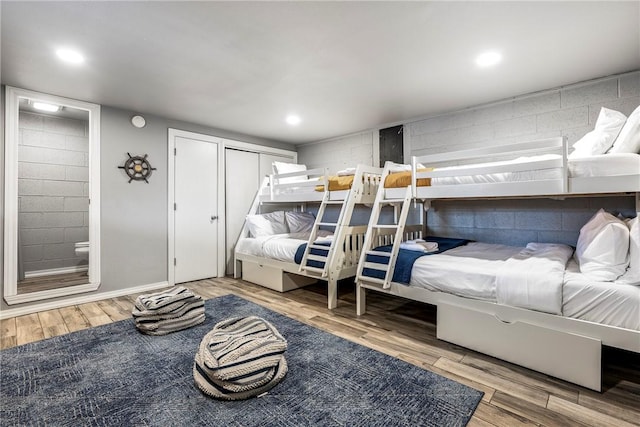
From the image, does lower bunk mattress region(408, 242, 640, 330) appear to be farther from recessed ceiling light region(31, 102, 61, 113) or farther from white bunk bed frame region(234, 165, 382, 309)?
recessed ceiling light region(31, 102, 61, 113)

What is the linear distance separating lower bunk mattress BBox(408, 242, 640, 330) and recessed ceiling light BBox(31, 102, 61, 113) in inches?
161

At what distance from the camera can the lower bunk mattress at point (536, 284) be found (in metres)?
1.59

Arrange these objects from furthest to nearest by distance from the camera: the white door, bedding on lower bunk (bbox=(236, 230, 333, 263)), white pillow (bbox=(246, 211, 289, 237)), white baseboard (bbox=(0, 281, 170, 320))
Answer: white pillow (bbox=(246, 211, 289, 237)), the white door, bedding on lower bunk (bbox=(236, 230, 333, 263)), white baseboard (bbox=(0, 281, 170, 320))

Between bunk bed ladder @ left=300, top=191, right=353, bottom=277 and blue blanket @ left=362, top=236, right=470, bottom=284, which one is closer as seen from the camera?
blue blanket @ left=362, top=236, right=470, bottom=284

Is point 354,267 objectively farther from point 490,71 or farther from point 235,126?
point 235,126

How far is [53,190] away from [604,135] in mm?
5471

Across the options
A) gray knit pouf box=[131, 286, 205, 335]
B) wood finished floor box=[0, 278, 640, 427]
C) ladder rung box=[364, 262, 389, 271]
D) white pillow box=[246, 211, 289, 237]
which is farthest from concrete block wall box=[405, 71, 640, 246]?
gray knit pouf box=[131, 286, 205, 335]

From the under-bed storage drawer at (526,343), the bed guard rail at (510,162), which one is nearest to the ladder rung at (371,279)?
the under-bed storage drawer at (526,343)

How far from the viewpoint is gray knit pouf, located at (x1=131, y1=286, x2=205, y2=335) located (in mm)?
2346

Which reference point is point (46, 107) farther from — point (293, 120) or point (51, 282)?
point (293, 120)

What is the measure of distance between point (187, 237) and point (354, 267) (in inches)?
94.3

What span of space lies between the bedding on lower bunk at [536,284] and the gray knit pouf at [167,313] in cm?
184

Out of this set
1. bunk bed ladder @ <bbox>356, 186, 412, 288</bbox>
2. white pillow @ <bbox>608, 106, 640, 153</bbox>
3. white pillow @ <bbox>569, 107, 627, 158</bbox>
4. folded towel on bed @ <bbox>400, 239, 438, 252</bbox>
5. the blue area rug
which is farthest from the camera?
folded towel on bed @ <bbox>400, 239, 438, 252</bbox>

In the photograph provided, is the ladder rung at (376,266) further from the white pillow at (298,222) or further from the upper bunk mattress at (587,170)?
the white pillow at (298,222)
